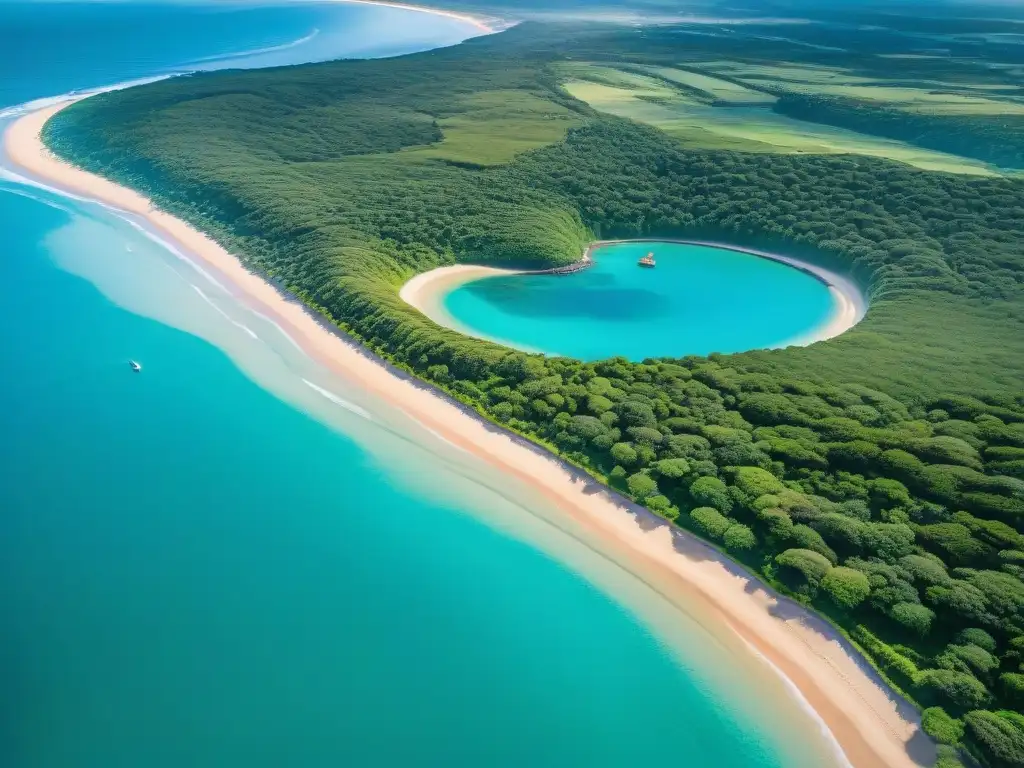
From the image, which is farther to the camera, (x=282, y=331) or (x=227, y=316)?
(x=227, y=316)

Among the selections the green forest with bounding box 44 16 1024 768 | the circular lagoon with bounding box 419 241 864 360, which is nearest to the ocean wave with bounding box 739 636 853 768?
the green forest with bounding box 44 16 1024 768

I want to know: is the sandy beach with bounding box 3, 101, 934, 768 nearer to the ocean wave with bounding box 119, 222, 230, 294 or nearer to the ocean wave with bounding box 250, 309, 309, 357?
the ocean wave with bounding box 250, 309, 309, 357

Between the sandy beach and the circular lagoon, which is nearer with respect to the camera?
the sandy beach

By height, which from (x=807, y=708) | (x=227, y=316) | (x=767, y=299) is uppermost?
(x=227, y=316)

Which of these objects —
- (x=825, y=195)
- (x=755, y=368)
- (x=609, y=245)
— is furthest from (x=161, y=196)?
(x=825, y=195)

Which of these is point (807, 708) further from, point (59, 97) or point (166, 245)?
point (59, 97)

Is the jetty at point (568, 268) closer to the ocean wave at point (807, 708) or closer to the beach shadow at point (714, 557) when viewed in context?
the beach shadow at point (714, 557)

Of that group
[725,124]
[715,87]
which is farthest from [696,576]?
[715,87]
